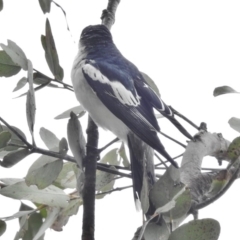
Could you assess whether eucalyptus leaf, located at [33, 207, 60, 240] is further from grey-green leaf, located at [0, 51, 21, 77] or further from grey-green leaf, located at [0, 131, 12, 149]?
grey-green leaf, located at [0, 51, 21, 77]

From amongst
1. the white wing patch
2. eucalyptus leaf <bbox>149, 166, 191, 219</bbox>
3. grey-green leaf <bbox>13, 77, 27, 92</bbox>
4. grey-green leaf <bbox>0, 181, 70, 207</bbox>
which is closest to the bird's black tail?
the white wing patch

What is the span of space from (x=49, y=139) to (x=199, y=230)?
31.4 inches

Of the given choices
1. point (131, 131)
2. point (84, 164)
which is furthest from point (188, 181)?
point (131, 131)

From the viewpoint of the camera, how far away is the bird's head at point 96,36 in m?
2.89

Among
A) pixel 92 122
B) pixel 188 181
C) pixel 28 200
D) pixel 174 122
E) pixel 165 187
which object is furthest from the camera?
pixel 92 122

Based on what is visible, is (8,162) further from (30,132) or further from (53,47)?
(53,47)

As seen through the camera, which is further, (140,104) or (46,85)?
(140,104)

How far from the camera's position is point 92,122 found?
222cm

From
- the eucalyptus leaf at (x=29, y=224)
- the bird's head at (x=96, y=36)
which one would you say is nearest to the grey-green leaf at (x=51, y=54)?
the eucalyptus leaf at (x=29, y=224)

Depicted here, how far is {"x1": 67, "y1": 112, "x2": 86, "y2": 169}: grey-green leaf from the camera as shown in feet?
5.28

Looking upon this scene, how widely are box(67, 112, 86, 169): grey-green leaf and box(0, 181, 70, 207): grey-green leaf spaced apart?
21 centimetres

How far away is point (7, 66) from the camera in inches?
74.1

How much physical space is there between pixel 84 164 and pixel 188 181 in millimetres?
304

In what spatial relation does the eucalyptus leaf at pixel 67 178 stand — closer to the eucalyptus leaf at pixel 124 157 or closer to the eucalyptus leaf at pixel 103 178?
the eucalyptus leaf at pixel 103 178
